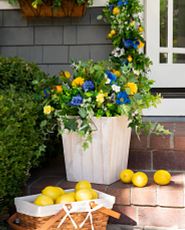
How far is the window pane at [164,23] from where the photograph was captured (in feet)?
12.5

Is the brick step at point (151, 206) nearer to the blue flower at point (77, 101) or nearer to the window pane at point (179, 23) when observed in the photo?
the blue flower at point (77, 101)

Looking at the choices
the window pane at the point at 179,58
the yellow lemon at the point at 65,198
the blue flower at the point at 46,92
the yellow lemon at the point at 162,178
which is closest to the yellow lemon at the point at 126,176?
the yellow lemon at the point at 162,178

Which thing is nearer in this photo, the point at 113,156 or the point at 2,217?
the point at 2,217

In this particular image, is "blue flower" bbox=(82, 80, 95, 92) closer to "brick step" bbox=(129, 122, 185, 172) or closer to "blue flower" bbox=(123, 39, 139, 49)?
"brick step" bbox=(129, 122, 185, 172)

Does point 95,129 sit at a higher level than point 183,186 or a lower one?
higher

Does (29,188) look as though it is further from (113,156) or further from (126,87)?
(126,87)

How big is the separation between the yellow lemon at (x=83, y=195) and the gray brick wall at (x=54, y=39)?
1818 mm

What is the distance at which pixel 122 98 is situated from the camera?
2371 mm

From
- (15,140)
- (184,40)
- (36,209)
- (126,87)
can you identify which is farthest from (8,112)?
(184,40)

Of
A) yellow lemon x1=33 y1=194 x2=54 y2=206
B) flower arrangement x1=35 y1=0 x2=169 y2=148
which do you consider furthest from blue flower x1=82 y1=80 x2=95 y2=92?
yellow lemon x1=33 y1=194 x2=54 y2=206

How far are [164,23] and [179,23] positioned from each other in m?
0.16

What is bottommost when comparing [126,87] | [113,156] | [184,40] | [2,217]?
[2,217]

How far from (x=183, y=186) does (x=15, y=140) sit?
3.20 feet

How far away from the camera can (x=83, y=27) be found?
3.63 m
